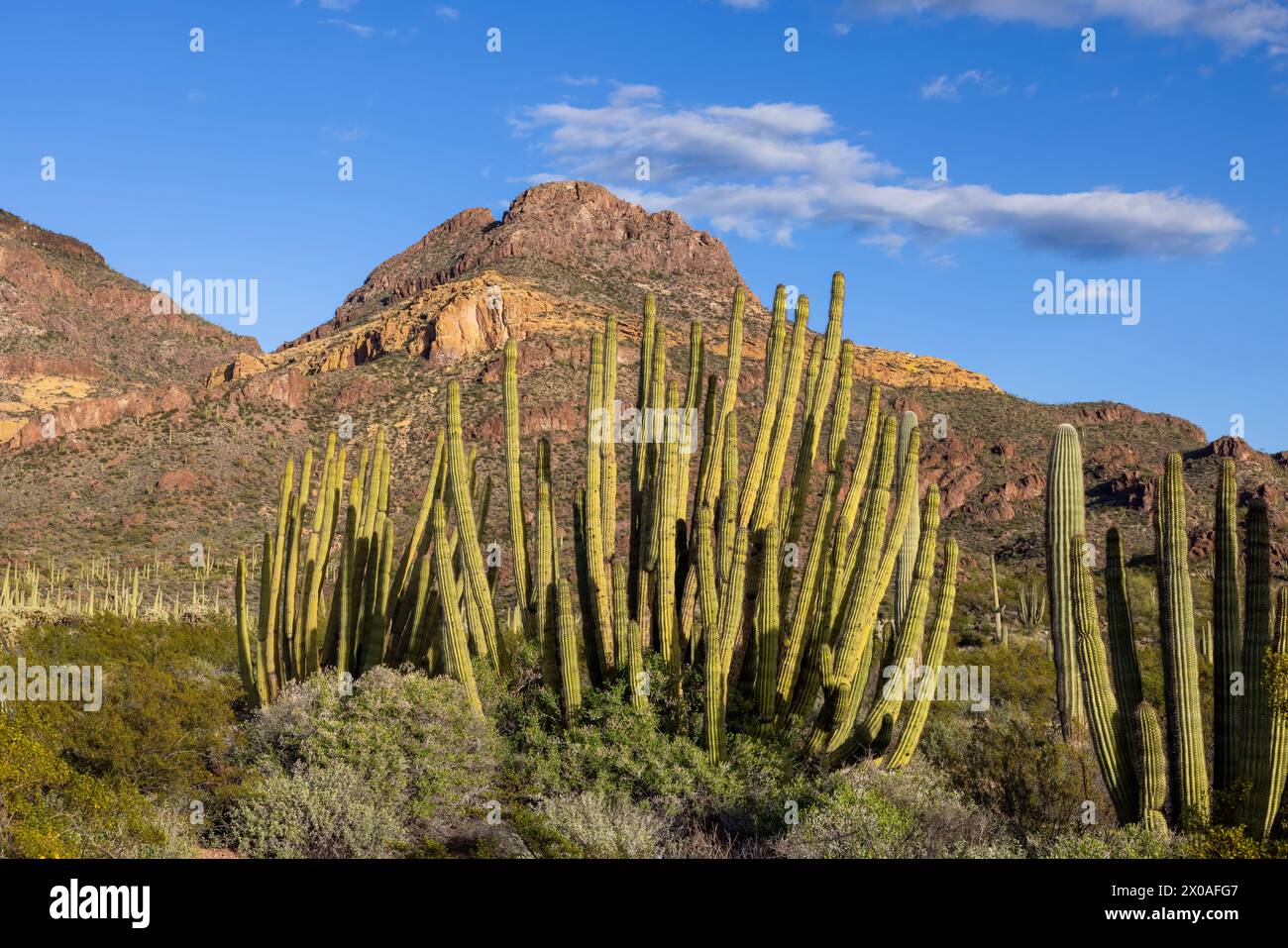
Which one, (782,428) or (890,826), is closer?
(890,826)

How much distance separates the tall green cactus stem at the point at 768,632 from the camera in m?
10.3

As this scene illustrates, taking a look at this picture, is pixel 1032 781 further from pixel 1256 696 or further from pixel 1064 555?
pixel 1256 696

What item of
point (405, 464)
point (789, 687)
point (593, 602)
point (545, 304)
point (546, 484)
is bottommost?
point (789, 687)

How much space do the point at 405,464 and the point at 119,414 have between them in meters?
17.0

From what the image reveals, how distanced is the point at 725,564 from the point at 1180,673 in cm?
386

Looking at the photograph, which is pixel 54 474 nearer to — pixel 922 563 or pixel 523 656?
pixel 523 656

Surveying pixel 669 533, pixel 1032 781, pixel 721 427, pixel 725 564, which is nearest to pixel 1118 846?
pixel 1032 781

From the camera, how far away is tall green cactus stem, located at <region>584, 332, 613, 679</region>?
11.3m

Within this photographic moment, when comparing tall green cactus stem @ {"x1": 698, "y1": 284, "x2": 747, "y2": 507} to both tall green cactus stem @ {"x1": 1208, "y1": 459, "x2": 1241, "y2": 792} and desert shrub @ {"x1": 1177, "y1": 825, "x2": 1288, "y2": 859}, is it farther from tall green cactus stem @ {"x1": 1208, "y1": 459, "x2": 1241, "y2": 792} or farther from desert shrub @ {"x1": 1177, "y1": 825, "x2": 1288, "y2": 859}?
desert shrub @ {"x1": 1177, "y1": 825, "x2": 1288, "y2": 859}

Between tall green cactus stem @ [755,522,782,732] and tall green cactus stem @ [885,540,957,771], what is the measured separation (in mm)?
Result: 1201

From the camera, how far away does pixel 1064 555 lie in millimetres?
10047

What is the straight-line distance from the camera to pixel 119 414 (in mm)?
51688

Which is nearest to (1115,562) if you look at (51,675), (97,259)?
(51,675)
